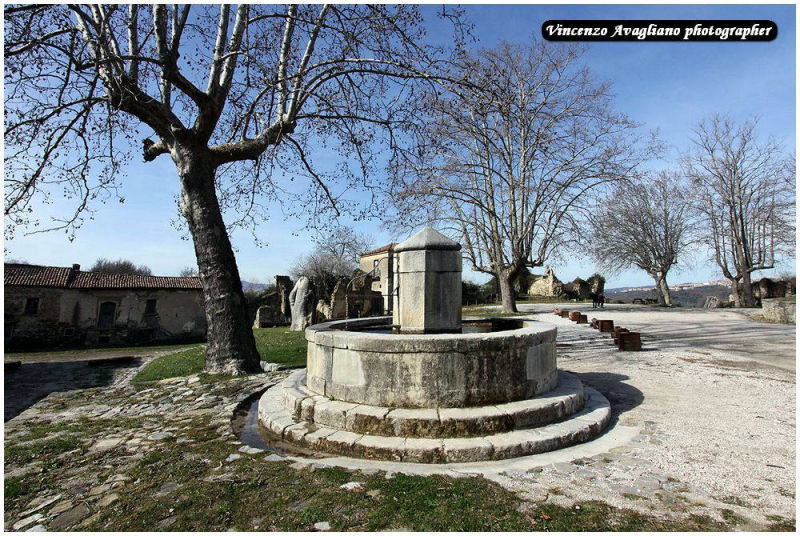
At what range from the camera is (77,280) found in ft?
80.8

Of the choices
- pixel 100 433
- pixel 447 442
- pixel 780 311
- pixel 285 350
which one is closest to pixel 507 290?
pixel 780 311

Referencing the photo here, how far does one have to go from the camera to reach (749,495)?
295cm

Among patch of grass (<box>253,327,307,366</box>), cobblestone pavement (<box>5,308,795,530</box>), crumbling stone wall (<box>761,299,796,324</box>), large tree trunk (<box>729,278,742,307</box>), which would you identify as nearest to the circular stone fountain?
cobblestone pavement (<box>5,308,795,530</box>)

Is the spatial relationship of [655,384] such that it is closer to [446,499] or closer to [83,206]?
[446,499]

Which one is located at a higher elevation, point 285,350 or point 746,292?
point 746,292

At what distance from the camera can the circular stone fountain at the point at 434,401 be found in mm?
3959

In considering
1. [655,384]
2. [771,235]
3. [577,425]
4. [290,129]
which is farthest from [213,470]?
[771,235]

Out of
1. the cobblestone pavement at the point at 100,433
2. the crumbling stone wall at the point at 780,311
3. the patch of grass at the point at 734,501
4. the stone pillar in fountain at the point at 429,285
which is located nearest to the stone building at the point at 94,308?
the cobblestone pavement at the point at 100,433

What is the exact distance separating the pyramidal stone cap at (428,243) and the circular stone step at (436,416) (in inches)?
90.1

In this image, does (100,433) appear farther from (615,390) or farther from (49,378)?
(49,378)

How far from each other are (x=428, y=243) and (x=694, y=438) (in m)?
3.74

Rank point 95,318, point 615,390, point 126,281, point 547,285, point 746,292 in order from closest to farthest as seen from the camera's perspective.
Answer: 1. point 615,390
2. point 95,318
3. point 126,281
4. point 746,292
5. point 547,285

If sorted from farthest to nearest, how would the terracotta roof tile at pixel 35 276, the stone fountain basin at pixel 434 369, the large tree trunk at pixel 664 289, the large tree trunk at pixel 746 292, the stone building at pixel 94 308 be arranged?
the large tree trunk at pixel 664 289, the large tree trunk at pixel 746 292, the terracotta roof tile at pixel 35 276, the stone building at pixel 94 308, the stone fountain basin at pixel 434 369

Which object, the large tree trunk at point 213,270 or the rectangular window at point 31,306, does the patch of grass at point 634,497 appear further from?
the rectangular window at point 31,306
